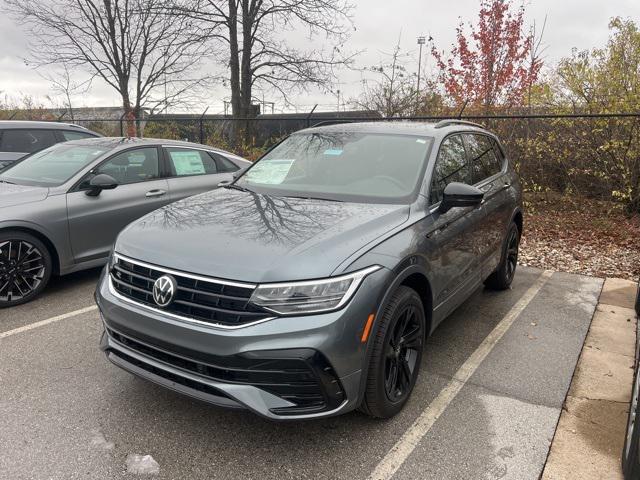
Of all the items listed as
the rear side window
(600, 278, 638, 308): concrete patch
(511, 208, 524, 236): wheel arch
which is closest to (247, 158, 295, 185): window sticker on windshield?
(511, 208, 524, 236): wheel arch

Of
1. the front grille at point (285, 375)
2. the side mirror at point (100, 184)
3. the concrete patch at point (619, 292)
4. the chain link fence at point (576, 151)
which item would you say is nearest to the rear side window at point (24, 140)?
the side mirror at point (100, 184)

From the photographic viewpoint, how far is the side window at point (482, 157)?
4.29 m

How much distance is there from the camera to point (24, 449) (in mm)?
2480

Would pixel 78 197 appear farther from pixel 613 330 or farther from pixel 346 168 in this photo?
pixel 613 330

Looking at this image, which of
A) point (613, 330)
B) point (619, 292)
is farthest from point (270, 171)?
point (619, 292)

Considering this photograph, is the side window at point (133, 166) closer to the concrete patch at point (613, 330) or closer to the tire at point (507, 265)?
the tire at point (507, 265)

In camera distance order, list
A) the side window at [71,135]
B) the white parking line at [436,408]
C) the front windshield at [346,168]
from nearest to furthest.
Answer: the white parking line at [436,408], the front windshield at [346,168], the side window at [71,135]

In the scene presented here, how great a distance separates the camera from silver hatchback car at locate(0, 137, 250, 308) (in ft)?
14.3

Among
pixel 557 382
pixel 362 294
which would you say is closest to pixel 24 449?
pixel 362 294

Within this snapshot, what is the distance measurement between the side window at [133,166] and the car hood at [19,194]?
1.93ft

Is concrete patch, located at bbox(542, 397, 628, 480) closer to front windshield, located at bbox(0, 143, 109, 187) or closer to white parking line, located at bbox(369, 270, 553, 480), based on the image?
white parking line, located at bbox(369, 270, 553, 480)

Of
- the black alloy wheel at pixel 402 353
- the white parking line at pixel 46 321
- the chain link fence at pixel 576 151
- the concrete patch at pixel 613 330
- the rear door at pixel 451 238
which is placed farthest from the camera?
the chain link fence at pixel 576 151

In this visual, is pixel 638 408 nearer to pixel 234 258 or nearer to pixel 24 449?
pixel 234 258

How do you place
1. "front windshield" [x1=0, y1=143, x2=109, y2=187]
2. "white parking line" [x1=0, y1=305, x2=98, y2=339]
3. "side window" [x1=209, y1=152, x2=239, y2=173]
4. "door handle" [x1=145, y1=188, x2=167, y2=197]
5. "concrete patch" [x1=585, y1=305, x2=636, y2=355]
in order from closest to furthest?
"white parking line" [x1=0, y1=305, x2=98, y2=339] → "concrete patch" [x1=585, y1=305, x2=636, y2=355] → "front windshield" [x1=0, y1=143, x2=109, y2=187] → "door handle" [x1=145, y1=188, x2=167, y2=197] → "side window" [x1=209, y1=152, x2=239, y2=173]
